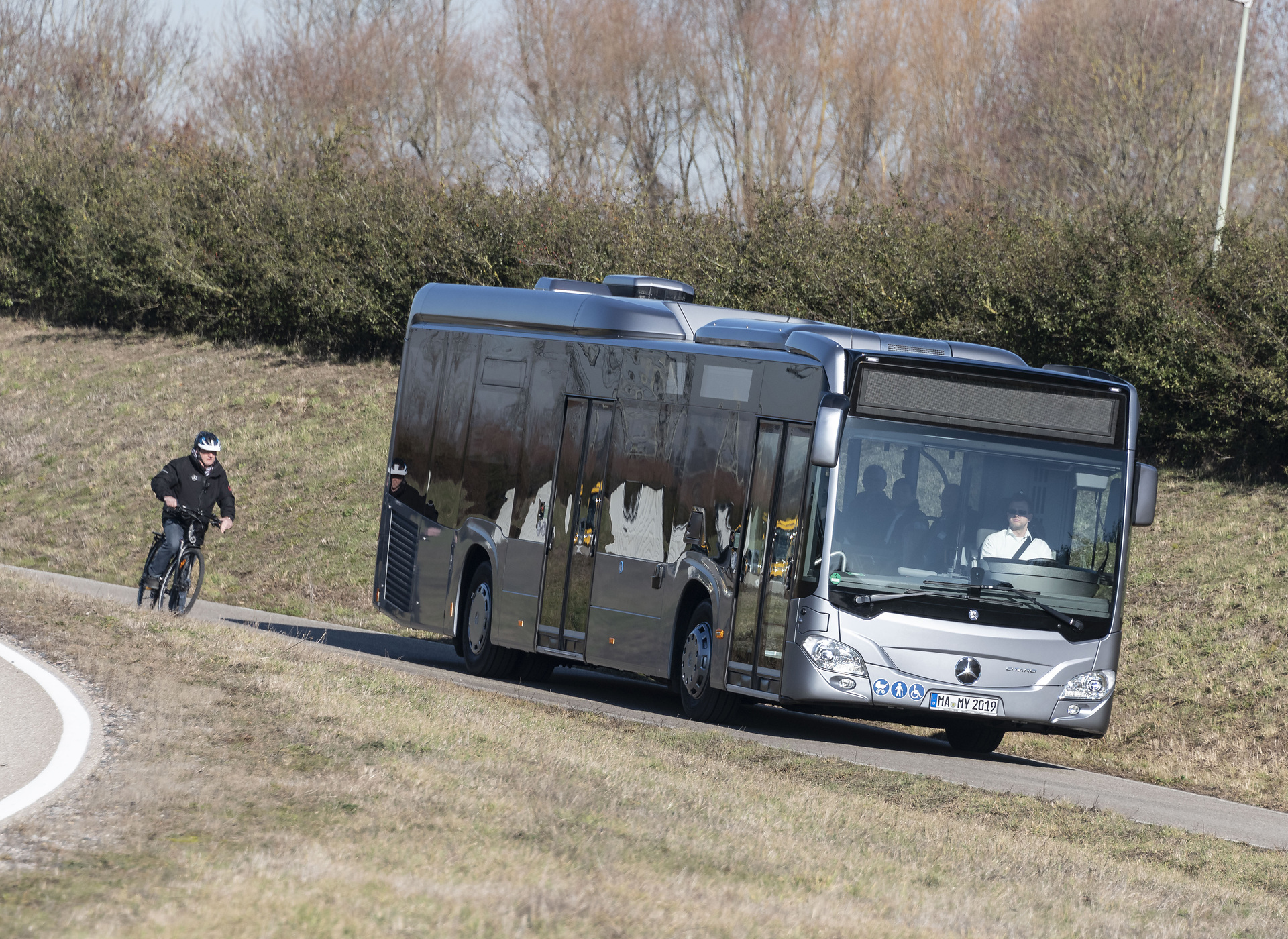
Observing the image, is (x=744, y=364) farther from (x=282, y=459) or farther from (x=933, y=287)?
(x=282, y=459)

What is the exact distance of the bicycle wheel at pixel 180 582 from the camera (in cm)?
1727

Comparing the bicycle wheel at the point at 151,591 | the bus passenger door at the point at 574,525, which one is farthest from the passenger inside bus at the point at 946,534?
the bicycle wheel at the point at 151,591

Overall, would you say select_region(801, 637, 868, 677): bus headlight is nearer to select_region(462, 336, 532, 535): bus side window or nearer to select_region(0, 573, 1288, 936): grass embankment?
select_region(0, 573, 1288, 936): grass embankment

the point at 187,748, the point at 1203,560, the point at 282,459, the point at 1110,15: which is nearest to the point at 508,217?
the point at 282,459

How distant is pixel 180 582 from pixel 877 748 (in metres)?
7.49

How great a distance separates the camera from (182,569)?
56.7 feet

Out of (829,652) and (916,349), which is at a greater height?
(916,349)

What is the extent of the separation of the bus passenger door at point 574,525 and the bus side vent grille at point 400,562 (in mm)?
2881

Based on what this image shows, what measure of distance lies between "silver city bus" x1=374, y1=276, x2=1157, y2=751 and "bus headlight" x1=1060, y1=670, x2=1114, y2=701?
0.06ft

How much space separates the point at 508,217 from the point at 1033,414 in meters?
24.5

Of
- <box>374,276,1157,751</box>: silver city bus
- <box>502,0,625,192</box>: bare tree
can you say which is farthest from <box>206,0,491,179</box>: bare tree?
<box>374,276,1157,751</box>: silver city bus

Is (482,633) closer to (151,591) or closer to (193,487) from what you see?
(193,487)

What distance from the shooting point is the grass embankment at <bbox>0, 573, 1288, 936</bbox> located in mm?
5730

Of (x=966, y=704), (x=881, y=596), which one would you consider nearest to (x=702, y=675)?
(x=881, y=596)
